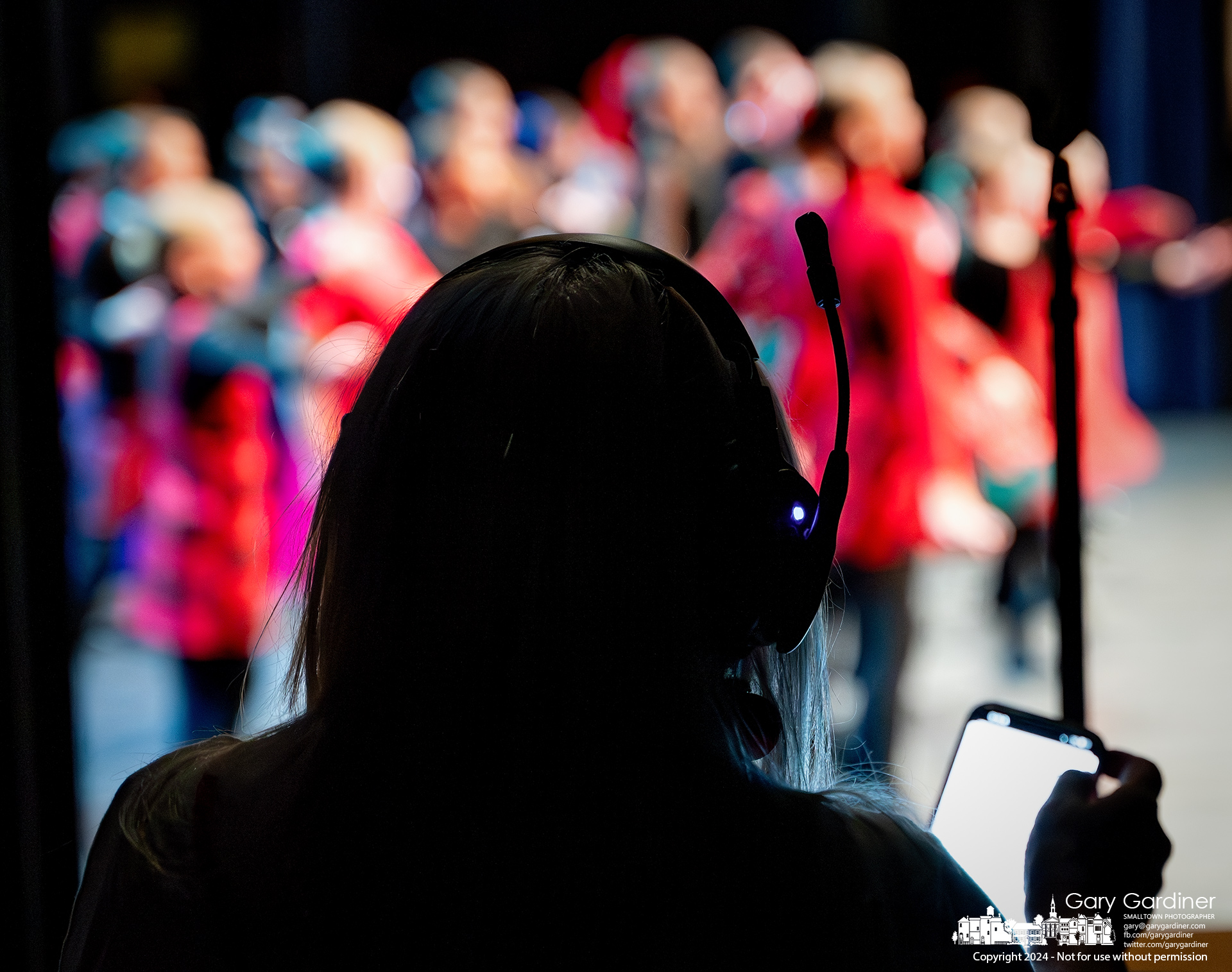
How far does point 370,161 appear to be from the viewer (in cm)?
205

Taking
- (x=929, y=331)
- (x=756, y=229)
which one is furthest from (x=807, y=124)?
(x=929, y=331)

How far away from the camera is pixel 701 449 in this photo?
0.42m

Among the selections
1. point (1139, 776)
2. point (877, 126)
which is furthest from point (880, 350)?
point (1139, 776)

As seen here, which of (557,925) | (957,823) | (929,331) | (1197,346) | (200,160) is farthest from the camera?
(1197,346)

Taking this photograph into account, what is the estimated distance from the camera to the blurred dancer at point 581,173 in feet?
7.51

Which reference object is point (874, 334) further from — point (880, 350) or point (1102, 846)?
point (1102, 846)

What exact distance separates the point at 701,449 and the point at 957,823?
1.21 ft

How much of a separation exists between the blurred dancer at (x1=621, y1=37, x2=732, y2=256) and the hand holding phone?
1.80m

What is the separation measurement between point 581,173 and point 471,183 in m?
0.32

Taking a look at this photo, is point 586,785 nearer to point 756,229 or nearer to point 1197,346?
point 756,229

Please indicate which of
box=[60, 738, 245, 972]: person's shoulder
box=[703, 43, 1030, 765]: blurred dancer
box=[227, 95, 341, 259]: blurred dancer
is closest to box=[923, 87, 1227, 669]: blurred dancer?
box=[703, 43, 1030, 765]: blurred dancer

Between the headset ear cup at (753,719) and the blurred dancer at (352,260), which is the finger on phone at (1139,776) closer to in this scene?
the headset ear cup at (753,719)

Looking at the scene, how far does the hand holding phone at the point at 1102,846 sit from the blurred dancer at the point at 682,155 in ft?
5.92

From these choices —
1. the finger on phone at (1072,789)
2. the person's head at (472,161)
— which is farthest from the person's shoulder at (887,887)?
the person's head at (472,161)
